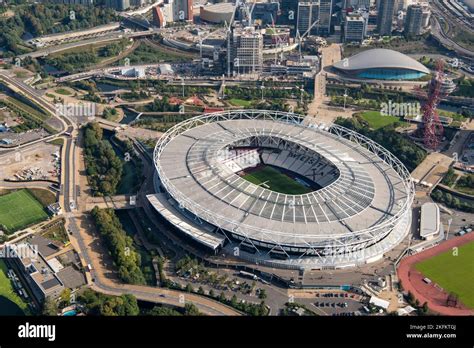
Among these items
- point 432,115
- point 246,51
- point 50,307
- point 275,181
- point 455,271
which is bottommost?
point 455,271

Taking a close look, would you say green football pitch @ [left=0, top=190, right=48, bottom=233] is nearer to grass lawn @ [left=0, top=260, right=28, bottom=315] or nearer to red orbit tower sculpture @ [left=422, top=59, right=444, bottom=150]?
grass lawn @ [left=0, top=260, right=28, bottom=315]

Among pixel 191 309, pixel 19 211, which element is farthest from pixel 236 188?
pixel 19 211

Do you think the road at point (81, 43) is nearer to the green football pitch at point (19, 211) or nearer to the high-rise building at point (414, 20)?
the green football pitch at point (19, 211)

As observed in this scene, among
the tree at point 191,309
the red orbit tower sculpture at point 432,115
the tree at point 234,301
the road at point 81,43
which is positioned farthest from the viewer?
the road at point 81,43

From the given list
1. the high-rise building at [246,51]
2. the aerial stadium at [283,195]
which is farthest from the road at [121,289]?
the high-rise building at [246,51]

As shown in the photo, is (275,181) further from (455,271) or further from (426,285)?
(455,271)

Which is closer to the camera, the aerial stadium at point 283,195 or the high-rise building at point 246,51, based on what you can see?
the aerial stadium at point 283,195

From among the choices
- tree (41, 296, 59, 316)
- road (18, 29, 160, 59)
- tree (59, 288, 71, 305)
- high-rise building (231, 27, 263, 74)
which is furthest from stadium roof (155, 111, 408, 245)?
road (18, 29, 160, 59)
